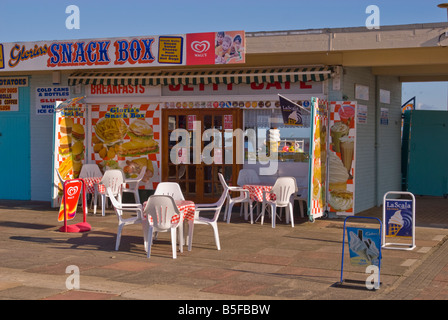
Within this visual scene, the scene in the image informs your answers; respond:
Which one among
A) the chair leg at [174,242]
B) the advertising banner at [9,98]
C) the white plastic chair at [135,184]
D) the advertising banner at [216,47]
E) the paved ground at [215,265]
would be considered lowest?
the paved ground at [215,265]

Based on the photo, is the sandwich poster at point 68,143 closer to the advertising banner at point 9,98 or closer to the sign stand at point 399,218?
the advertising banner at point 9,98

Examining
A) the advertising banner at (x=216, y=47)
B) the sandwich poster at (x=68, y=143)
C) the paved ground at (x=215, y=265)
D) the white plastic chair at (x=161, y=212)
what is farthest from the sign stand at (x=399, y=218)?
the sandwich poster at (x=68, y=143)

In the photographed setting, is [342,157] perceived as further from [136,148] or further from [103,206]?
[103,206]

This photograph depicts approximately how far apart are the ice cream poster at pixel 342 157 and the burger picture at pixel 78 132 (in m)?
6.04

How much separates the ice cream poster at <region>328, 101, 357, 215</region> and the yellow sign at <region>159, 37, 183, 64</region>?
345 centimetres

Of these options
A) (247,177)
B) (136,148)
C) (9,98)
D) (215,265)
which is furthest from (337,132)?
(9,98)

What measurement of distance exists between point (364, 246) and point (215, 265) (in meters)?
2.26

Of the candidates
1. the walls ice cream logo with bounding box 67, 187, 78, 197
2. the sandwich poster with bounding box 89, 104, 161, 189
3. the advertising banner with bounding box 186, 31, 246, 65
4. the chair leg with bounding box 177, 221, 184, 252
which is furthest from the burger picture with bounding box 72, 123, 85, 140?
the chair leg with bounding box 177, 221, 184, 252

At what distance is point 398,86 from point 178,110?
21.6ft

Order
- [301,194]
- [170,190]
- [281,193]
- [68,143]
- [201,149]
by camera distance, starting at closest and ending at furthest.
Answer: [170,190], [281,193], [301,194], [201,149], [68,143]

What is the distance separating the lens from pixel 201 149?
15328 mm

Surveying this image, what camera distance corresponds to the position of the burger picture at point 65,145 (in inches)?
601
